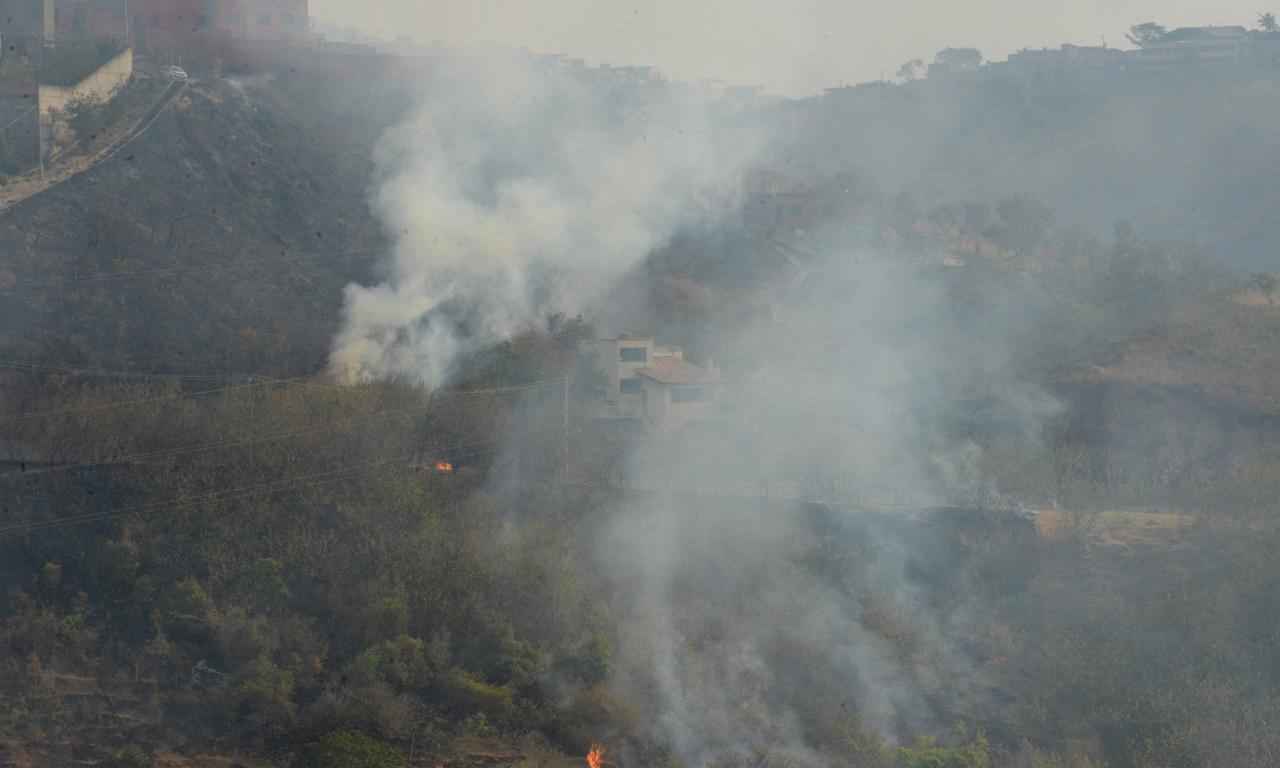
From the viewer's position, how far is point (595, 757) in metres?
21.3

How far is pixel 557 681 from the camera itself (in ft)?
74.7

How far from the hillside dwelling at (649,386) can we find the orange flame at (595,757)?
13261mm

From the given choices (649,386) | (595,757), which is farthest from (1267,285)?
(595,757)

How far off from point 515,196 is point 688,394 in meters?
7.91

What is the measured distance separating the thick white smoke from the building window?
3863 millimetres

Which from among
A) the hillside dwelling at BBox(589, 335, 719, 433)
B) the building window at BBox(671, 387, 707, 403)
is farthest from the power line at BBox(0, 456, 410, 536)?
the building window at BBox(671, 387, 707, 403)

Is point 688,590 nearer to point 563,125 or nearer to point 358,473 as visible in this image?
point 358,473

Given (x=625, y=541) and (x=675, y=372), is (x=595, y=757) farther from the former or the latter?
(x=675, y=372)

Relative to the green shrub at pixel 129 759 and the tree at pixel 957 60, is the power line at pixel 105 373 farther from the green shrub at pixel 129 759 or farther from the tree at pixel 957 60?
the tree at pixel 957 60

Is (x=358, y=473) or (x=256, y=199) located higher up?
(x=256, y=199)

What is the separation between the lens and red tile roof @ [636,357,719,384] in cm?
3544

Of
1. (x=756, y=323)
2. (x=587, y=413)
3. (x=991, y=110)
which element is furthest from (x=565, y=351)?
(x=991, y=110)

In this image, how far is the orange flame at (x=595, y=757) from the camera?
21203 mm

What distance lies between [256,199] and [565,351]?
12.1 m
